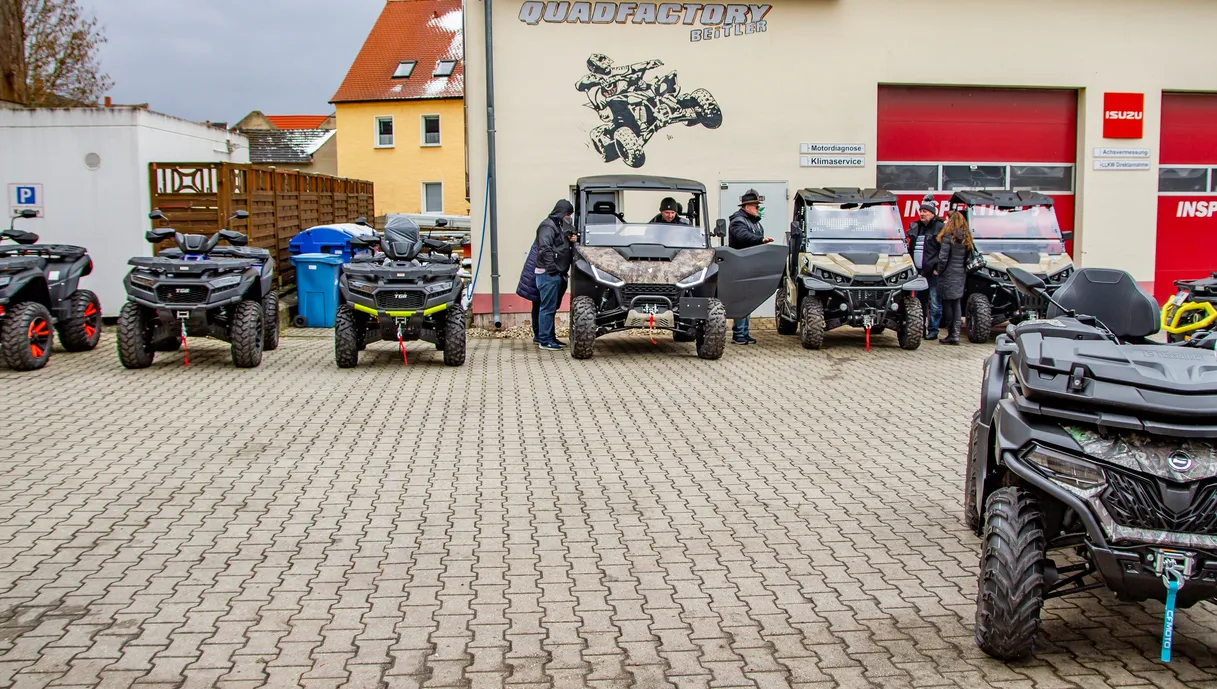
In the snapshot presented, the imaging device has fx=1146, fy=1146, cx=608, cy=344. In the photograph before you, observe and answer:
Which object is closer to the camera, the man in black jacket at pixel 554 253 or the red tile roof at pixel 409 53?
the man in black jacket at pixel 554 253

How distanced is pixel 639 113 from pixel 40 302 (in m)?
Result: 8.34

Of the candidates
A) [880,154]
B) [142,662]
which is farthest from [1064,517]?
[880,154]

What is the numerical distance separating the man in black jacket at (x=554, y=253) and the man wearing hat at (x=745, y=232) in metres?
2.14

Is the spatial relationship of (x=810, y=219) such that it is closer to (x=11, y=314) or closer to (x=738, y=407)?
(x=738, y=407)

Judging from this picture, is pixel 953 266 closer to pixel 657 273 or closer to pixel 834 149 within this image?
pixel 834 149

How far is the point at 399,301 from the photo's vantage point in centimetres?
1180

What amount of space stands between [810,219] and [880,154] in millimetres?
4024

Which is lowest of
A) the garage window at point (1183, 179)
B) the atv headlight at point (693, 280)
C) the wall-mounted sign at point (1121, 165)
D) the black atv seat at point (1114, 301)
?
the atv headlight at point (693, 280)

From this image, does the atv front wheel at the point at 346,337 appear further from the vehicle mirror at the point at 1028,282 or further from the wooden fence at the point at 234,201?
the vehicle mirror at the point at 1028,282

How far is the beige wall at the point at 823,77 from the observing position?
53.7 feet

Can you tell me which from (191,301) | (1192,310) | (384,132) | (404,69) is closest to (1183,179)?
(1192,310)

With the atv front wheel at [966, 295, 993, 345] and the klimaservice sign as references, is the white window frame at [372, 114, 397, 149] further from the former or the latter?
the atv front wheel at [966, 295, 993, 345]

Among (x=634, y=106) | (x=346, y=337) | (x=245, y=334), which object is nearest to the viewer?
(x=245, y=334)

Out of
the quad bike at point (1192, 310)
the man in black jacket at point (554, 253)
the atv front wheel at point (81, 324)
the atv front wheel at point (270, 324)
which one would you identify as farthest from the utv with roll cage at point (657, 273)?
the atv front wheel at point (81, 324)
